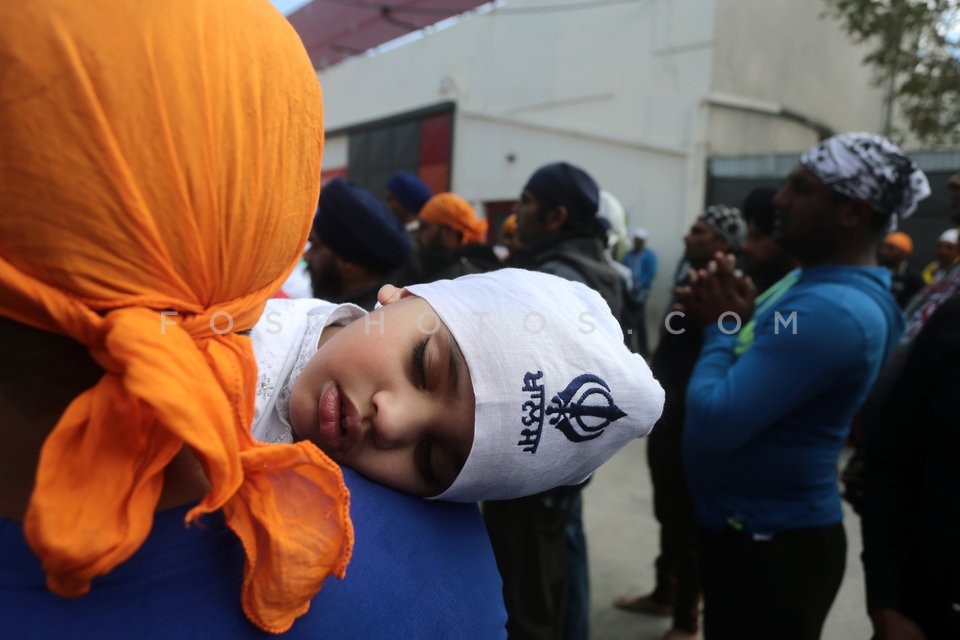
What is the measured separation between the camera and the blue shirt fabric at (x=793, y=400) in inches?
75.5

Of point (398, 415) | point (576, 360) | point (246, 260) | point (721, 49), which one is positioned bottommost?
point (398, 415)

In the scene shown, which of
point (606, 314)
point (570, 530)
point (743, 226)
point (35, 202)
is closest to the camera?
point (35, 202)

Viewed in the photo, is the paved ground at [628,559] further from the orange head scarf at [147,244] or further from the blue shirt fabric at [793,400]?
the orange head scarf at [147,244]

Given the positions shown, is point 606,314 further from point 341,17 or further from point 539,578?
point 341,17

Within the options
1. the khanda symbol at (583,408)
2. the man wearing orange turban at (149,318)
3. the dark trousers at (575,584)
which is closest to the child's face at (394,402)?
the khanda symbol at (583,408)

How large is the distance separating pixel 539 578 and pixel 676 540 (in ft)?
3.56

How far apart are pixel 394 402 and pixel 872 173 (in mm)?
1838

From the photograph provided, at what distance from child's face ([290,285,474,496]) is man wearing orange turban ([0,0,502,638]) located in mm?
318

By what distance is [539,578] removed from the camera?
2725 mm

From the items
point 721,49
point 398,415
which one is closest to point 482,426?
point 398,415

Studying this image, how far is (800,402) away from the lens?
6.40ft

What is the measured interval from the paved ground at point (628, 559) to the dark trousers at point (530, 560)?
36.4 inches

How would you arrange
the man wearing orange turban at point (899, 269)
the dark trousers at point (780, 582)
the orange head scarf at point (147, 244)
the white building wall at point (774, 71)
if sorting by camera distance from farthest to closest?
1. the white building wall at point (774, 71)
2. the man wearing orange turban at point (899, 269)
3. the dark trousers at point (780, 582)
4. the orange head scarf at point (147, 244)

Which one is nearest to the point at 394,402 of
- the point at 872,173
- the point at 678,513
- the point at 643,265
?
the point at 872,173
